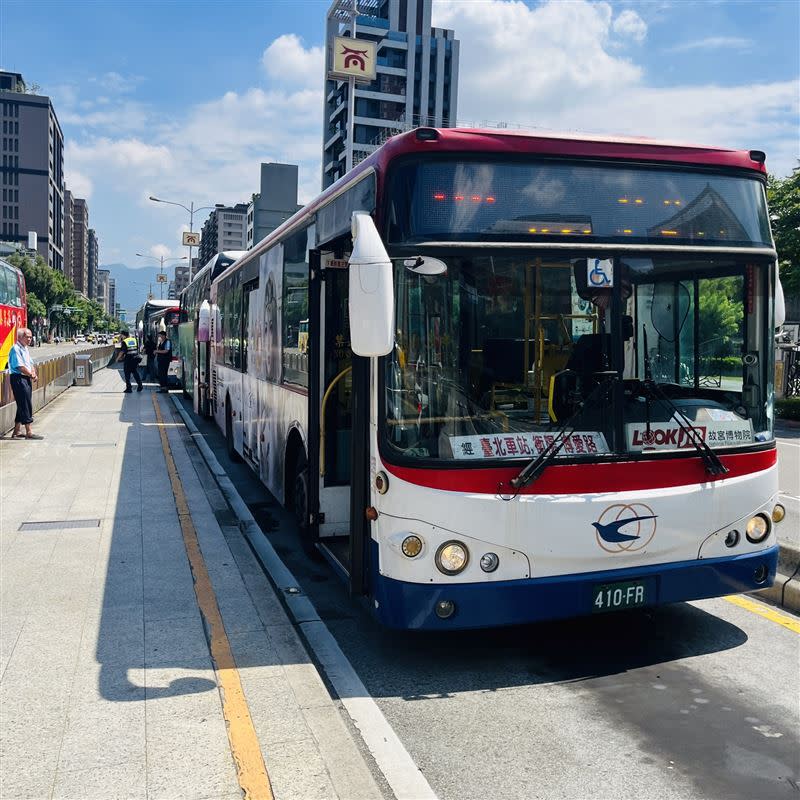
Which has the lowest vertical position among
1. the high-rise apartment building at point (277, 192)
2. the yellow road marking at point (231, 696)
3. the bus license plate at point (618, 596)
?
the yellow road marking at point (231, 696)

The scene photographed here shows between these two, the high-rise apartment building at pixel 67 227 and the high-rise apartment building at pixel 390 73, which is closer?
the high-rise apartment building at pixel 390 73

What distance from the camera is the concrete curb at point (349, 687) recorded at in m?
4.13

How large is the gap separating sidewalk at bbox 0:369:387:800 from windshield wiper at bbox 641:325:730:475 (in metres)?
2.68

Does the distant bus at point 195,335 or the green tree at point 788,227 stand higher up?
the green tree at point 788,227

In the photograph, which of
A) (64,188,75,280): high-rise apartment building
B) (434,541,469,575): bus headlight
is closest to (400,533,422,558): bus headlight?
(434,541,469,575): bus headlight

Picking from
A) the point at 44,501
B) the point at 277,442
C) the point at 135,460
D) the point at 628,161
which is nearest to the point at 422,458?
the point at 628,161

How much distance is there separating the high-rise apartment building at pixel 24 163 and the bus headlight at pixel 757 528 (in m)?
157

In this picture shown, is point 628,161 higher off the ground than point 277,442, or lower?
higher

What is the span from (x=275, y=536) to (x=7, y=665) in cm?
403

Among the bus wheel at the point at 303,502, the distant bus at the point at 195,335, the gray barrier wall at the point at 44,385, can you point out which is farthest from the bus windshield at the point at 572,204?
the gray barrier wall at the point at 44,385

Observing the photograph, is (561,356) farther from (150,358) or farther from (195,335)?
(150,358)

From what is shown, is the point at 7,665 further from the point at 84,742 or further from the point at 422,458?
the point at 422,458

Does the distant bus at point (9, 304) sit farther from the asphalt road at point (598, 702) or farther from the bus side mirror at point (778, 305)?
the bus side mirror at point (778, 305)

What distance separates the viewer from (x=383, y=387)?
5191mm
